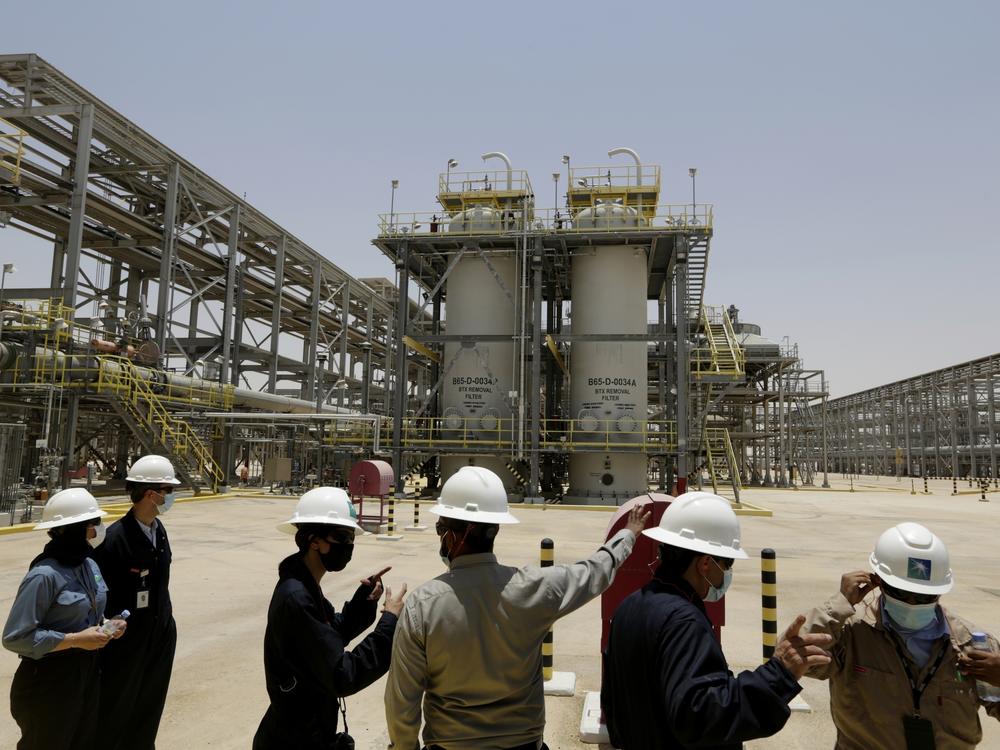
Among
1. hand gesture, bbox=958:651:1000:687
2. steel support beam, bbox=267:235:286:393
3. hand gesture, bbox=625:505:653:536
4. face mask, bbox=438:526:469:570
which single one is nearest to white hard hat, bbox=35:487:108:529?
face mask, bbox=438:526:469:570

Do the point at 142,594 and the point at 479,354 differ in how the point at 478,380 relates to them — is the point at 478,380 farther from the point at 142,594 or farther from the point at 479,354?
the point at 142,594

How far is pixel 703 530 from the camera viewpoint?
2.71 meters

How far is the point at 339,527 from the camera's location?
3.22m

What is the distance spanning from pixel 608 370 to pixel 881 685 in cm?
A: 2223

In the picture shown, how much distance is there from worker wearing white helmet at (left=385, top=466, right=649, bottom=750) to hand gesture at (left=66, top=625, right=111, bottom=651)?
1675 millimetres

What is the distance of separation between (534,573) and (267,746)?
1.37m

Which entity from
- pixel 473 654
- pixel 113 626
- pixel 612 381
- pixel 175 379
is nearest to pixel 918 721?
pixel 473 654

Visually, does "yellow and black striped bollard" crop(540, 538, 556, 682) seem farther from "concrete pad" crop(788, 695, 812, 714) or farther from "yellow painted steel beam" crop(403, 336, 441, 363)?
"yellow painted steel beam" crop(403, 336, 441, 363)

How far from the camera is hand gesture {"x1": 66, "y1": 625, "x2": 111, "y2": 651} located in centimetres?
328

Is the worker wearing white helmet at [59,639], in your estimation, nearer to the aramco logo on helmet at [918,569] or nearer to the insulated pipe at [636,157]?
the aramco logo on helmet at [918,569]

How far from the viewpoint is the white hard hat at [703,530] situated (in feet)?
8.74

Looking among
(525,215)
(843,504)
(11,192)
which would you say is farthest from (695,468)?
(11,192)

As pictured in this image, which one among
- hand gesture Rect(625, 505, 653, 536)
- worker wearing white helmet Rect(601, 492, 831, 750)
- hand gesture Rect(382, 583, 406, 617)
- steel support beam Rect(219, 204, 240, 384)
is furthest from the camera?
steel support beam Rect(219, 204, 240, 384)

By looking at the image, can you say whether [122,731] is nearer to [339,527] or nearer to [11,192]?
[339,527]
